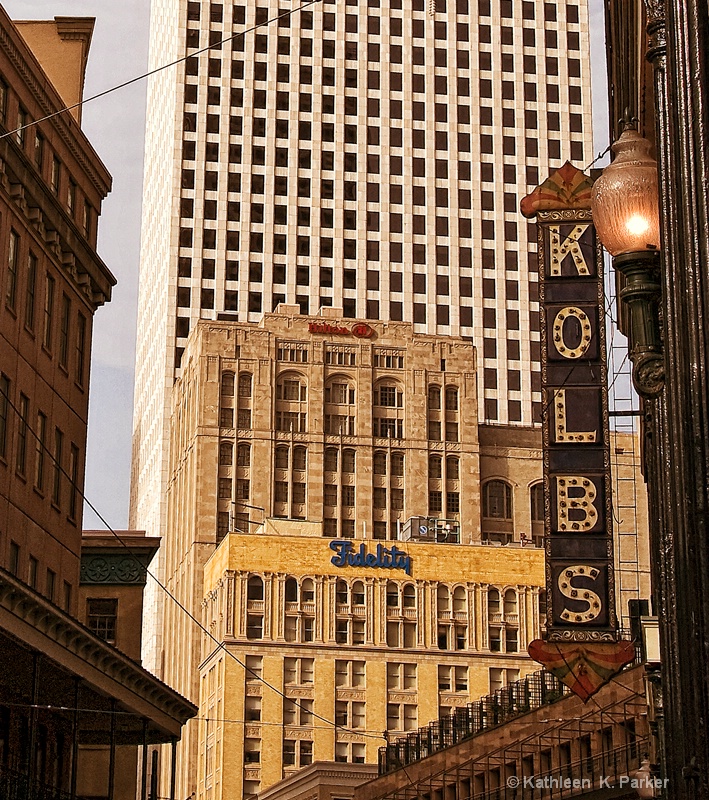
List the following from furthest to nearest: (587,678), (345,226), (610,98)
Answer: (345,226) → (610,98) → (587,678)

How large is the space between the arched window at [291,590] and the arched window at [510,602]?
48.6ft

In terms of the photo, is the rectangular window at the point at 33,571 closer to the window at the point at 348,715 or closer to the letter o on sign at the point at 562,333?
the letter o on sign at the point at 562,333

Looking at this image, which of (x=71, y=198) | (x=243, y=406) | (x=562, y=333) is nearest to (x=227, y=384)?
(x=243, y=406)

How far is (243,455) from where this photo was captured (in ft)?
452

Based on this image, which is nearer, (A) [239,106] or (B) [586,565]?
(B) [586,565]

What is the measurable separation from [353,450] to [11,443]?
307 feet

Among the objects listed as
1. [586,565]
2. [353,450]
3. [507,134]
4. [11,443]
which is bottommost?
[586,565]

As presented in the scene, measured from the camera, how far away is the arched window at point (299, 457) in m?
139

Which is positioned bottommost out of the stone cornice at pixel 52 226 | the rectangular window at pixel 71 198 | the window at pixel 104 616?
the window at pixel 104 616

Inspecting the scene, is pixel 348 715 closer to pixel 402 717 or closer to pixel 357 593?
pixel 402 717

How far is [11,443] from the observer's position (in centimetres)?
4681

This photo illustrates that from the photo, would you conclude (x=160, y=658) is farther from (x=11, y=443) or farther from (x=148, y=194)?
(x=11, y=443)

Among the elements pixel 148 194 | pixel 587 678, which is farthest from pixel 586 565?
pixel 148 194

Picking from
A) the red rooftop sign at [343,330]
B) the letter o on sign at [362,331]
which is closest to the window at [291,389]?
the red rooftop sign at [343,330]
